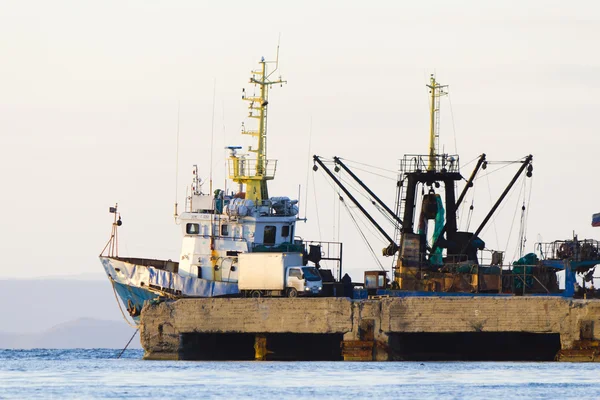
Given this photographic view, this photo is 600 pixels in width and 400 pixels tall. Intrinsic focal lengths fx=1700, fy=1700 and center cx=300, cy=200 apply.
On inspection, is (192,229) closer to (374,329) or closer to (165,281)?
(165,281)

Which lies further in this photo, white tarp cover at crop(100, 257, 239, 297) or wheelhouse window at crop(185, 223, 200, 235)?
wheelhouse window at crop(185, 223, 200, 235)

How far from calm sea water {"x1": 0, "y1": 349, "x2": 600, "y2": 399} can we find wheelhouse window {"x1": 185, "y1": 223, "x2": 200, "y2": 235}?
7315mm

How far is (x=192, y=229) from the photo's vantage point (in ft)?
232

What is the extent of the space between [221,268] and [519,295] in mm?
12304

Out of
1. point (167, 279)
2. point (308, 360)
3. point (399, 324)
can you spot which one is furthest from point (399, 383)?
point (167, 279)

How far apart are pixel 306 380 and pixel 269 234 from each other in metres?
16.9

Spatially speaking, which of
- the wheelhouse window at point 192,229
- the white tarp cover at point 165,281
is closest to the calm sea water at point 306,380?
the white tarp cover at point 165,281

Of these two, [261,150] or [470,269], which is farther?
[261,150]

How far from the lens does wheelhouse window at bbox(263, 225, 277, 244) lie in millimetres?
70625

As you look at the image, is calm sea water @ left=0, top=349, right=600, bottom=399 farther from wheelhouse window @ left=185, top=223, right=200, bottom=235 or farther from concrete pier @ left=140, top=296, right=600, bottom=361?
wheelhouse window @ left=185, top=223, right=200, bottom=235

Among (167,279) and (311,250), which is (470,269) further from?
(167,279)

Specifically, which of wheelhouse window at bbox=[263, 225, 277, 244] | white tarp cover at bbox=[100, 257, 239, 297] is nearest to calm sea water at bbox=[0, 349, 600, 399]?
white tarp cover at bbox=[100, 257, 239, 297]

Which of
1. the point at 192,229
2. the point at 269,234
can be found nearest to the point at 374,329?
the point at 269,234

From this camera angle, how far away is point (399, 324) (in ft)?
207
